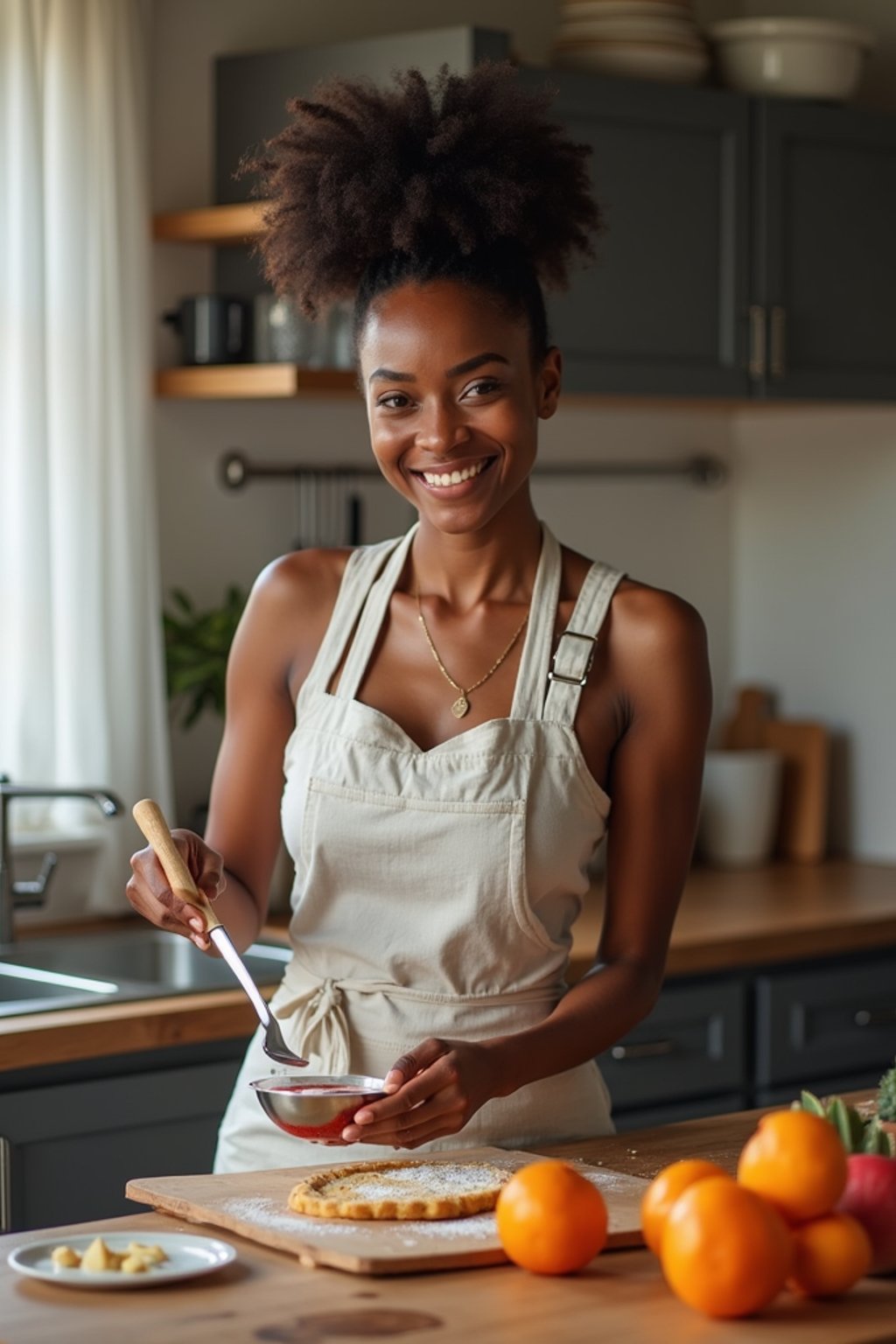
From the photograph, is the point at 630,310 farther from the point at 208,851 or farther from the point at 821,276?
the point at 208,851

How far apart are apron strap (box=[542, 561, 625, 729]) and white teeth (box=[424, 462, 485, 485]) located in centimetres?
17

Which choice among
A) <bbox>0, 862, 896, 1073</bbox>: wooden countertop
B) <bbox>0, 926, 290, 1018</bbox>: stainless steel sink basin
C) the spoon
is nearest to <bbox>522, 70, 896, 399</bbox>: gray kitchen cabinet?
<bbox>0, 862, 896, 1073</bbox>: wooden countertop

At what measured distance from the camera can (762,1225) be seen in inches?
45.9

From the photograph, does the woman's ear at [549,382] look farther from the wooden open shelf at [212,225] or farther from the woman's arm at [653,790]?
the wooden open shelf at [212,225]

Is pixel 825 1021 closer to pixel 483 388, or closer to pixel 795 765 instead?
pixel 795 765

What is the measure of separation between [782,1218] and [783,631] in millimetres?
2932

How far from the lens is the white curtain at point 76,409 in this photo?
2.99 meters

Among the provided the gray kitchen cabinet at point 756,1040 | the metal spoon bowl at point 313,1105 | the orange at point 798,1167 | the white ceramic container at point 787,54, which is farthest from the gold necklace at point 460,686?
the white ceramic container at point 787,54

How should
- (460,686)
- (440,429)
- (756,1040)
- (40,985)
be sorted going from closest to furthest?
(440,429), (460,686), (40,985), (756,1040)

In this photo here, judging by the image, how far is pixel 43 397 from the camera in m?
3.01

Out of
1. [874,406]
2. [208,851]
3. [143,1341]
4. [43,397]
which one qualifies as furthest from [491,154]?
[874,406]

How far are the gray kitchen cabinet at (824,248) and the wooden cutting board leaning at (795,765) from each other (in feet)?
2.36

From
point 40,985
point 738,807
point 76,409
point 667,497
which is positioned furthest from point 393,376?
point 667,497

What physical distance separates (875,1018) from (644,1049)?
516 mm
